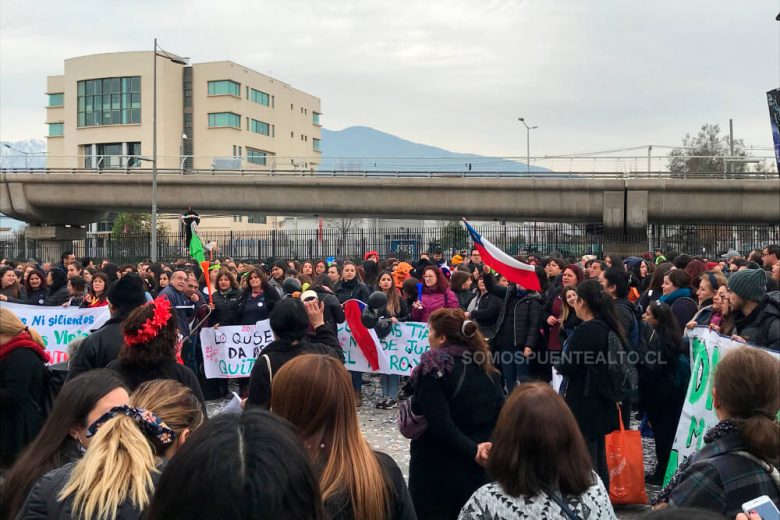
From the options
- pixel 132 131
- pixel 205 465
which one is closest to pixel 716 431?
pixel 205 465

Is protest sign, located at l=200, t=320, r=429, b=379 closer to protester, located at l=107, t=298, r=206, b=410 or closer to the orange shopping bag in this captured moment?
the orange shopping bag

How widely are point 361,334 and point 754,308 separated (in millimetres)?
6282

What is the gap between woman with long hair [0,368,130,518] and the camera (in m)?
3.04

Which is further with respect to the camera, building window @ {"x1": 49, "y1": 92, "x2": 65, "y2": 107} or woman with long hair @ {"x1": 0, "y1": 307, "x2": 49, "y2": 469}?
building window @ {"x1": 49, "y1": 92, "x2": 65, "y2": 107}

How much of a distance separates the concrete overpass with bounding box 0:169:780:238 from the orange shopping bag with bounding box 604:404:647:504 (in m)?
30.6

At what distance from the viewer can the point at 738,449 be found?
10.7 ft

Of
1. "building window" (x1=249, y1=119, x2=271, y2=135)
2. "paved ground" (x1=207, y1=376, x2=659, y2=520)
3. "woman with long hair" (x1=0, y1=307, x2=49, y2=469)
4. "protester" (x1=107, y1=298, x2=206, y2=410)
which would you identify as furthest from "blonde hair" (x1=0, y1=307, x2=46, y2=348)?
"building window" (x1=249, y1=119, x2=271, y2=135)

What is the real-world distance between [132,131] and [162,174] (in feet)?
129

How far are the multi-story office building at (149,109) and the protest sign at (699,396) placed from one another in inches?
2741

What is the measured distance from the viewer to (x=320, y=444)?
10.6ft

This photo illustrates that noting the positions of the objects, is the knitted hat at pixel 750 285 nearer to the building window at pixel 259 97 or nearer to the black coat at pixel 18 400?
the black coat at pixel 18 400

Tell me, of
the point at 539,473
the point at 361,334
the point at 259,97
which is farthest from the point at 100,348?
the point at 259,97

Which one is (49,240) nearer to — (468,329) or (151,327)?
(151,327)

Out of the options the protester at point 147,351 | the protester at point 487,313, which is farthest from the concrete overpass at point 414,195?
the protester at point 147,351
